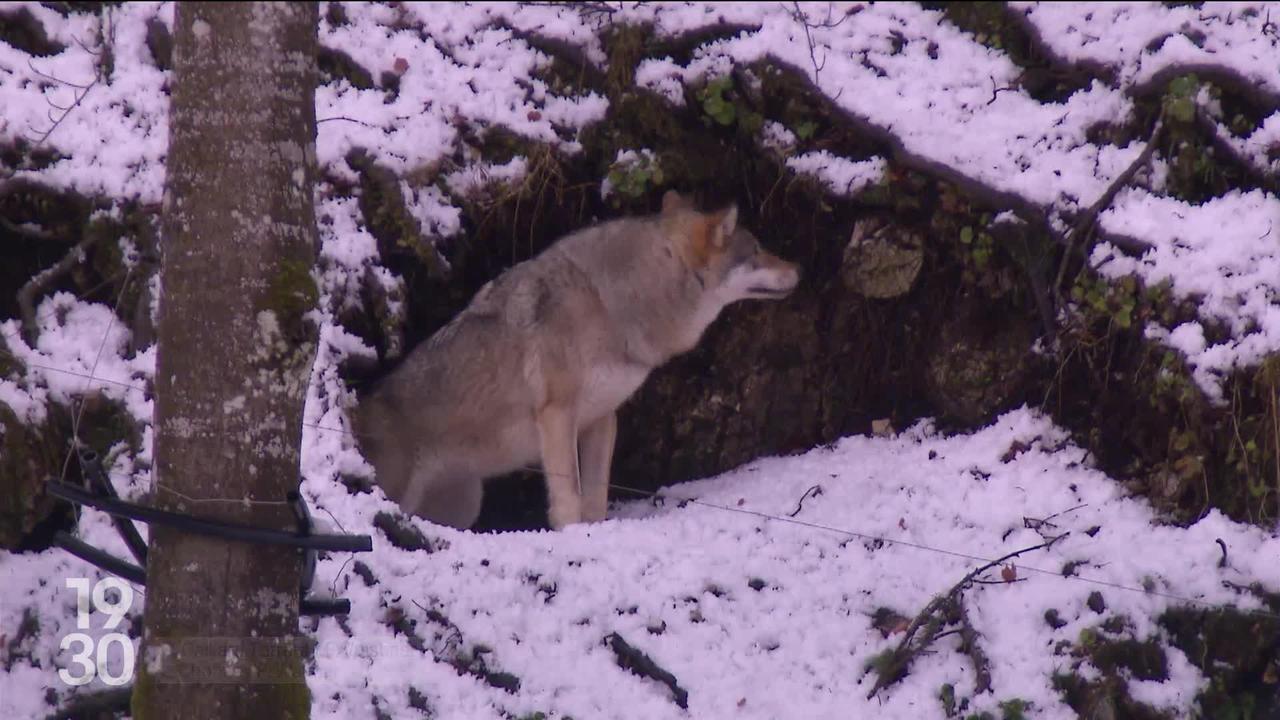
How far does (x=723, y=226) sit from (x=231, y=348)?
14.2 ft

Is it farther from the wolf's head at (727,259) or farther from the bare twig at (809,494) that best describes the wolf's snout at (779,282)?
the bare twig at (809,494)

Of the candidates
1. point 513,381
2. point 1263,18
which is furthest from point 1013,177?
point 513,381

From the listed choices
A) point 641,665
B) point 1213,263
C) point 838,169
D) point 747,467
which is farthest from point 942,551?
point 838,169

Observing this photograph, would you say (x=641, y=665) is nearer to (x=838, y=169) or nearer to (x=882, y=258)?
(x=882, y=258)

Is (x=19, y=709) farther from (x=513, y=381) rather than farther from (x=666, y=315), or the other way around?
(x=666, y=315)

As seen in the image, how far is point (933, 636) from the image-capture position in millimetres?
5000

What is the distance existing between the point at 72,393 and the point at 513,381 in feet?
7.17

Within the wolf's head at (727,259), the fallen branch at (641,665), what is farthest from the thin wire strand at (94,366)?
the wolf's head at (727,259)

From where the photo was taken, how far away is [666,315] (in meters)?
6.88

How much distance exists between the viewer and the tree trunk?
271 centimetres

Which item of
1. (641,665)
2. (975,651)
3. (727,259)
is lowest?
(641,665)

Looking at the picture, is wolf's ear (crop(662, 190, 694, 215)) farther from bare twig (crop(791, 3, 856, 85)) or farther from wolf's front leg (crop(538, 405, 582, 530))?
wolf's front leg (crop(538, 405, 582, 530))

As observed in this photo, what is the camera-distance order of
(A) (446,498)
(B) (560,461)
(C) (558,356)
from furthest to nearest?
(A) (446,498), (C) (558,356), (B) (560,461)

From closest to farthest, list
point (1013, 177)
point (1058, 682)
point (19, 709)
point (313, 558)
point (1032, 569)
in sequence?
1. point (313, 558)
2. point (19, 709)
3. point (1058, 682)
4. point (1032, 569)
5. point (1013, 177)
